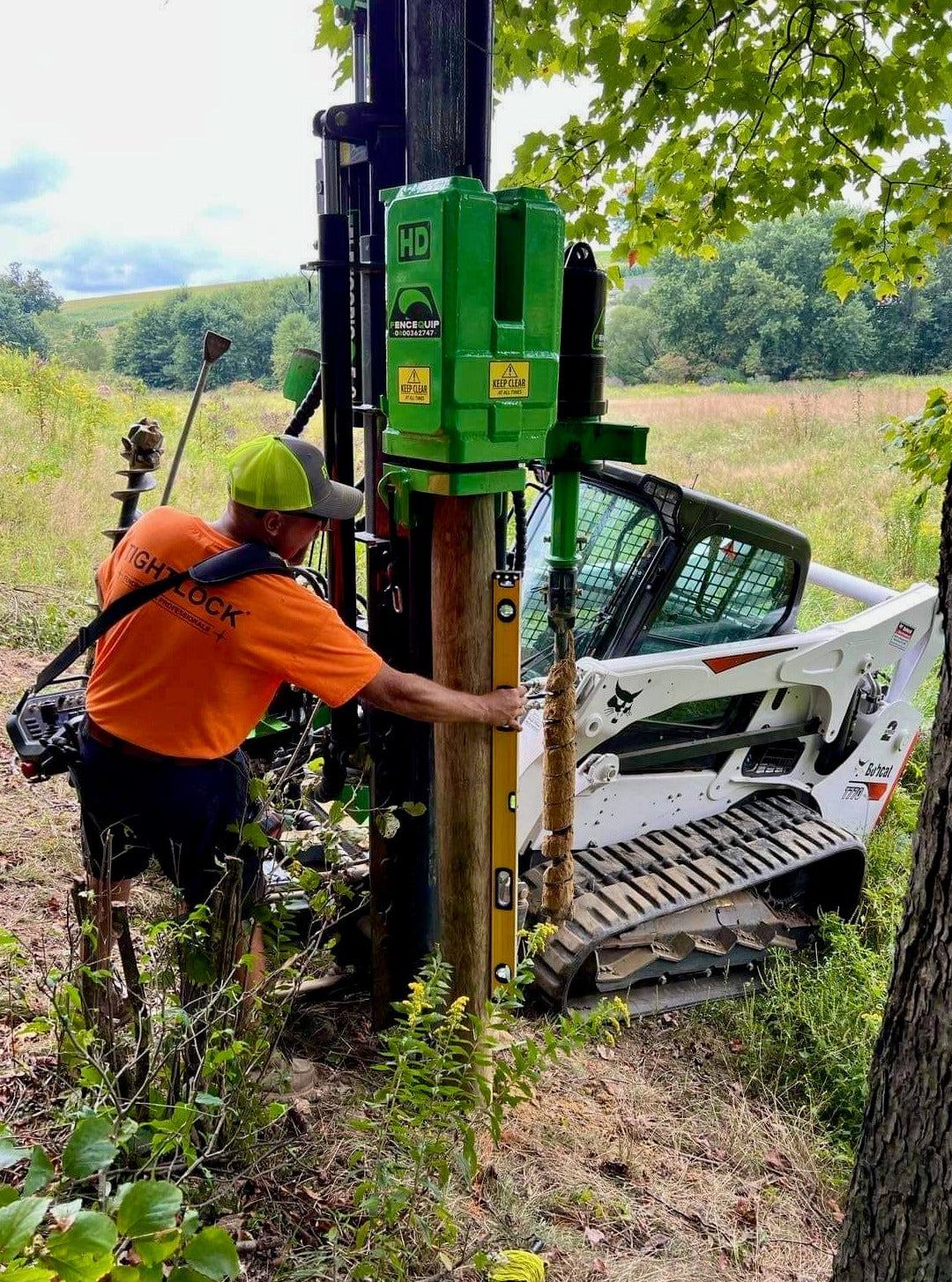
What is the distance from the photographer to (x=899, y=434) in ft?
15.0

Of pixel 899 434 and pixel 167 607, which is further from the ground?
pixel 899 434

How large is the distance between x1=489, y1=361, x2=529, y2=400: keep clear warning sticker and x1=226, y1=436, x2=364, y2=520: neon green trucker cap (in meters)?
0.57

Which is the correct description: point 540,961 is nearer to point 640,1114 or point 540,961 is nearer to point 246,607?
point 640,1114

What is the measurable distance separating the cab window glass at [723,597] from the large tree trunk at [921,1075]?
2.45 meters

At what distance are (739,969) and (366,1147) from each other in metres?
2.67

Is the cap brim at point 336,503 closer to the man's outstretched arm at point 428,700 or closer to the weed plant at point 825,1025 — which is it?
the man's outstretched arm at point 428,700

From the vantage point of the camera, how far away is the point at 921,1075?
6.50 feet

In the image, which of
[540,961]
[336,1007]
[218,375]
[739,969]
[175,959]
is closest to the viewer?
[175,959]

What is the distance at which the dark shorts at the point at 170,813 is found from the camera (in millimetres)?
2668

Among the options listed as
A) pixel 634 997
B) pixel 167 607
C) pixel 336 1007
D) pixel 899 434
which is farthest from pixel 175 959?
pixel 899 434

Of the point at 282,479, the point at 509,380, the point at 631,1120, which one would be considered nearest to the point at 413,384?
the point at 509,380

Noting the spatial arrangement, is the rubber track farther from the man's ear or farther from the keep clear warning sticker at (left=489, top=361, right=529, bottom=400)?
the keep clear warning sticker at (left=489, top=361, right=529, bottom=400)

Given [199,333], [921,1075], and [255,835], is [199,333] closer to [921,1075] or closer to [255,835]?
[255,835]

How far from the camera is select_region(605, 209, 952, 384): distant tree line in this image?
36.5m
